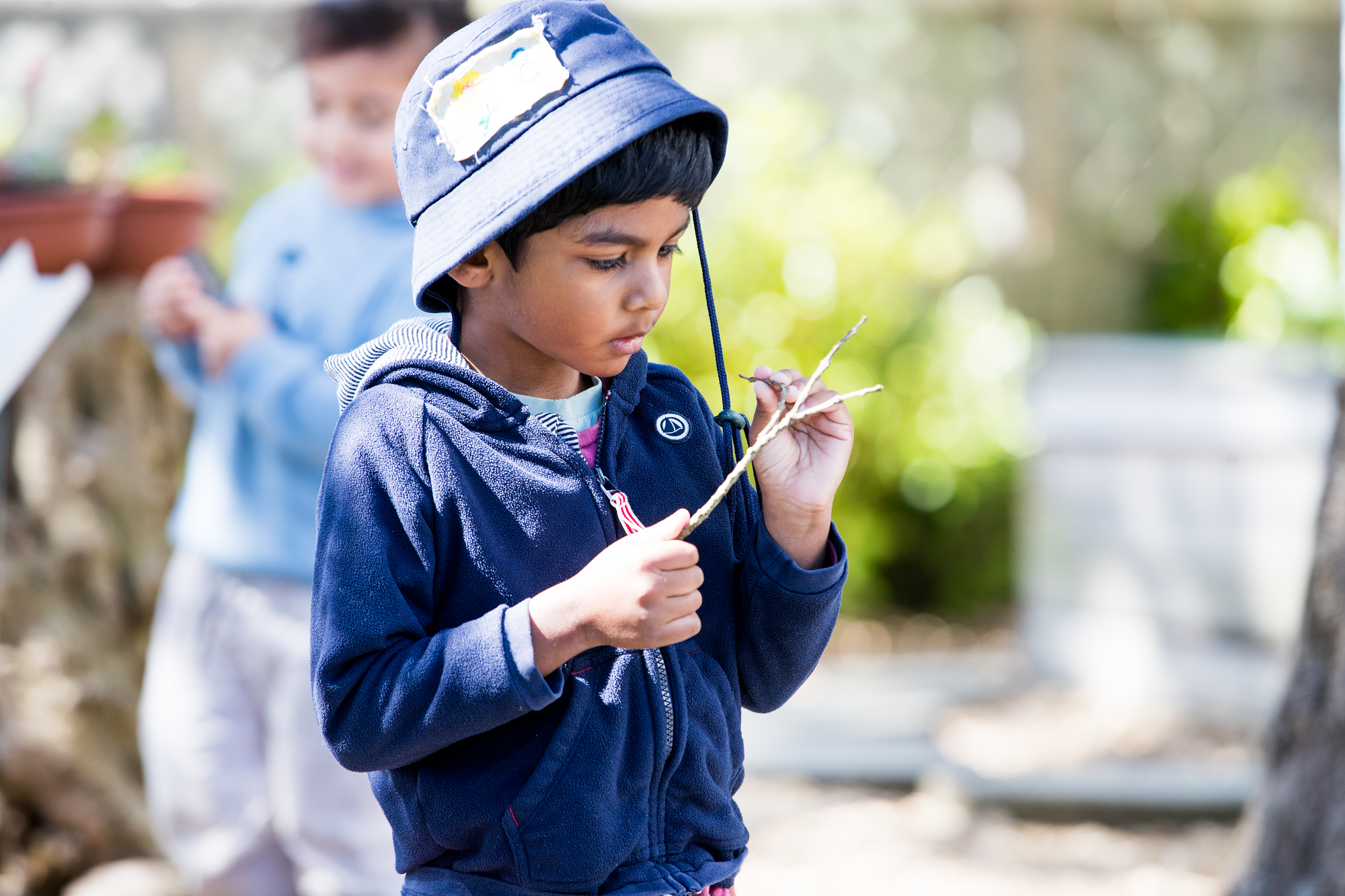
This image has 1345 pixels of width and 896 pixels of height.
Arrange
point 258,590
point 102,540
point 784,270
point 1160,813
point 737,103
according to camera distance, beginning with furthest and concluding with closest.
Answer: point 737,103 < point 784,270 < point 1160,813 < point 102,540 < point 258,590

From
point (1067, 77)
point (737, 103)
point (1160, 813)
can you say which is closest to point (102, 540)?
point (1160, 813)

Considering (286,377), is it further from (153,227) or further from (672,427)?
(153,227)

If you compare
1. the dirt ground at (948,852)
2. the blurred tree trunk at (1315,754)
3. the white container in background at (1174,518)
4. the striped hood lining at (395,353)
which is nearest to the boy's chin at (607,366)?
the striped hood lining at (395,353)

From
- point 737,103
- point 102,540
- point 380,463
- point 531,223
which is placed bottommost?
point 102,540

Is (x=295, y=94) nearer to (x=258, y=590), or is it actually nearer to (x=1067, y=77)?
(x=1067, y=77)

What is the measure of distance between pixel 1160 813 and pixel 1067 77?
4075mm

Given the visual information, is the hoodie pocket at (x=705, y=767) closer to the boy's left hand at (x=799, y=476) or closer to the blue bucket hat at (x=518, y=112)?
the boy's left hand at (x=799, y=476)

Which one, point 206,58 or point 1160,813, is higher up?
point 206,58

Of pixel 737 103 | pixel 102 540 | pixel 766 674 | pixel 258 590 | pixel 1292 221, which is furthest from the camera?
pixel 1292 221

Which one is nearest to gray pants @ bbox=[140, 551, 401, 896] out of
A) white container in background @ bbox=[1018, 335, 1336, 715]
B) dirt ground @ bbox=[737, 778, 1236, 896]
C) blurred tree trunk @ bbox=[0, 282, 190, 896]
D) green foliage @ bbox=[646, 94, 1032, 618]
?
blurred tree trunk @ bbox=[0, 282, 190, 896]

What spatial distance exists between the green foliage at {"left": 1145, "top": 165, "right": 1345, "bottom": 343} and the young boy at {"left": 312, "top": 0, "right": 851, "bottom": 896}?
5683 millimetres

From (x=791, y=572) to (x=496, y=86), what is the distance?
1.67 ft

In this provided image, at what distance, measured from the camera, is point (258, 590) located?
7.62ft

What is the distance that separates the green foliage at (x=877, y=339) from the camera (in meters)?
5.60
